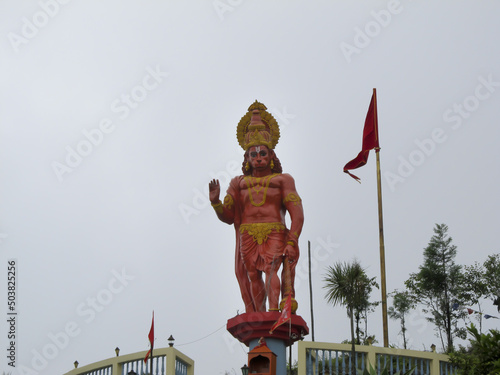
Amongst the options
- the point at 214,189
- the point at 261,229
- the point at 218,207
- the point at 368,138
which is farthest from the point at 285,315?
the point at 368,138

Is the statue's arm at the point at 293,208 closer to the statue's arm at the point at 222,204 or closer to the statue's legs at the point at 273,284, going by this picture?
the statue's legs at the point at 273,284

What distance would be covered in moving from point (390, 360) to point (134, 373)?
4686 mm

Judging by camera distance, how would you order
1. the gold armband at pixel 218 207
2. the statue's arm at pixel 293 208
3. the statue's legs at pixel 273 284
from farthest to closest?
1. the gold armband at pixel 218 207
2. the statue's arm at pixel 293 208
3. the statue's legs at pixel 273 284

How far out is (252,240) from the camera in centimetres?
1747

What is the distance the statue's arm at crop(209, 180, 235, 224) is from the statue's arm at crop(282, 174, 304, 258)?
1170 mm

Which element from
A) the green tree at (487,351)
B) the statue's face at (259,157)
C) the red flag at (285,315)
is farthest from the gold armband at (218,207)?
the green tree at (487,351)

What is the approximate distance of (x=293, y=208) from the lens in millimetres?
17484

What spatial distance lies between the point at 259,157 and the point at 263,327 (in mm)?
3855

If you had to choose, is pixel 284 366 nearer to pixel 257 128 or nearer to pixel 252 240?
pixel 252 240

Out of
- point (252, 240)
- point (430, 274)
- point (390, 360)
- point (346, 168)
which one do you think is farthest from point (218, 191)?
point (430, 274)

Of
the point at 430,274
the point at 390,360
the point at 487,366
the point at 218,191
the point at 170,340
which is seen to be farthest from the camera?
the point at 430,274

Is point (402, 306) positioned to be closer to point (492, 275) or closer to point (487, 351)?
point (492, 275)

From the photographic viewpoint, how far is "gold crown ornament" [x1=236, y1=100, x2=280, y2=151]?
60.1ft

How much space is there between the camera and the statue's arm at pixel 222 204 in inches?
685
